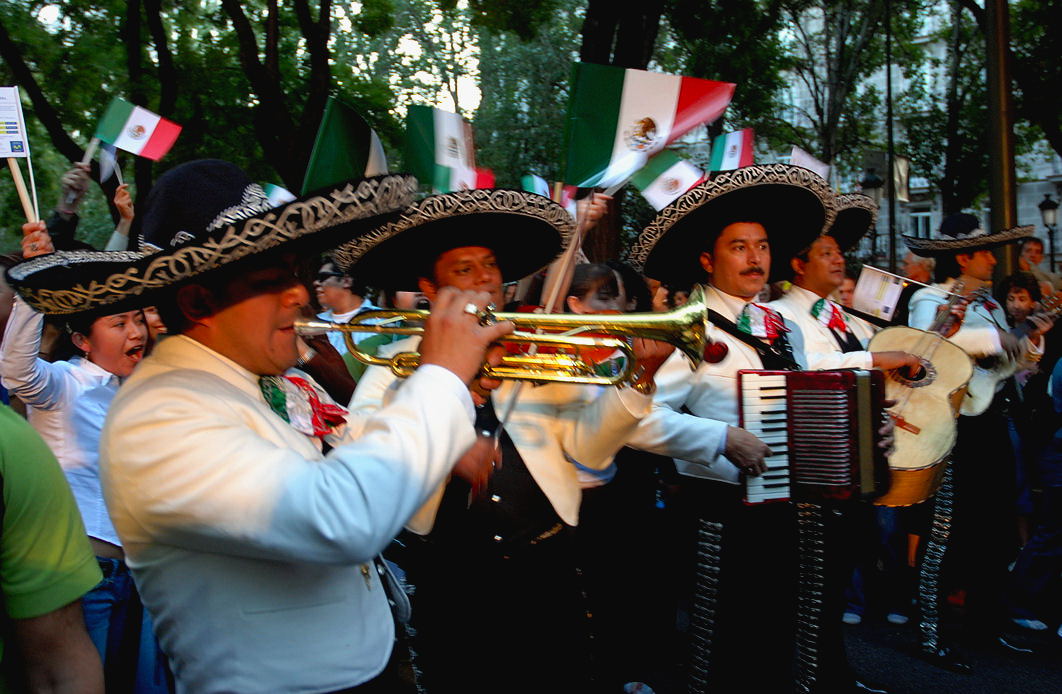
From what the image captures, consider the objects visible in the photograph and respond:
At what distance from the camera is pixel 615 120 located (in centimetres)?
403

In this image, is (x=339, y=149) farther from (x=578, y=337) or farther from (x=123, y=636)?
(x=123, y=636)

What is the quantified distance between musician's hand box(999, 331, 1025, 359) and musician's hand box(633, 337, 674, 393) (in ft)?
12.4

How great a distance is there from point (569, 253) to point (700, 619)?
165 cm

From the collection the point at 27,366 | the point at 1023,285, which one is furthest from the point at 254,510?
the point at 1023,285

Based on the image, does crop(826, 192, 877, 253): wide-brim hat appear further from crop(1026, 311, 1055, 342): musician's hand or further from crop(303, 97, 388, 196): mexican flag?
crop(303, 97, 388, 196): mexican flag

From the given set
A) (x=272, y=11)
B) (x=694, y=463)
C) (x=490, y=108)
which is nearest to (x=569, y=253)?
(x=694, y=463)

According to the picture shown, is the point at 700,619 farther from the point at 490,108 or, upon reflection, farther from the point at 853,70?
the point at 490,108

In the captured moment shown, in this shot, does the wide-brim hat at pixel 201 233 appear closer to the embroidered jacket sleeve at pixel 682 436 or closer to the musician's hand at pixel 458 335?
the musician's hand at pixel 458 335

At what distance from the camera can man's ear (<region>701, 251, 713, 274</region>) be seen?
15.1 feet

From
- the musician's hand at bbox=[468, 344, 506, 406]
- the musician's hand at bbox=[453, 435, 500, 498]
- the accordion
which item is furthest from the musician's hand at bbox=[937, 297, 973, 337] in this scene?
the musician's hand at bbox=[453, 435, 500, 498]

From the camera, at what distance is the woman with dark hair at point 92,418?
3.53 metres

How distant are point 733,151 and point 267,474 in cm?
446

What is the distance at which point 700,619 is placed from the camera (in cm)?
404

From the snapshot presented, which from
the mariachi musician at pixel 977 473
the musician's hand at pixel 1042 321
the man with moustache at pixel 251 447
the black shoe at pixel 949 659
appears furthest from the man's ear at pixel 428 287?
the musician's hand at pixel 1042 321
